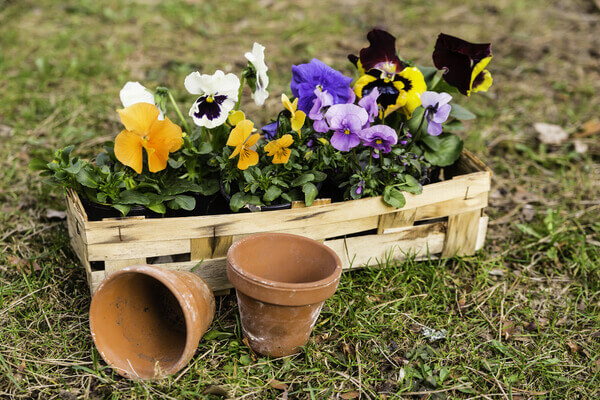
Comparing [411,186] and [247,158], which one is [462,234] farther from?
[247,158]

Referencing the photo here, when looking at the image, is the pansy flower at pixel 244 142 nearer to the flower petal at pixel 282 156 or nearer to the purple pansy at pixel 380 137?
the flower petal at pixel 282 156

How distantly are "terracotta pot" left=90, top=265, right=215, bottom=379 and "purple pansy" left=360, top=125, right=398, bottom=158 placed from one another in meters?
0.75

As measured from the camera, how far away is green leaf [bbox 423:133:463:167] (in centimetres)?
237

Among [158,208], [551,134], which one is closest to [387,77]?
[158,208]

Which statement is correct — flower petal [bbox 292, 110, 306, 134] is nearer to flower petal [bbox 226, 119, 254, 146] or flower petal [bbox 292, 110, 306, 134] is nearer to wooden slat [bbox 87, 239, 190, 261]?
flower petal [bbox 226, 119, 254, 146]

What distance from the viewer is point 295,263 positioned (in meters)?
1.97

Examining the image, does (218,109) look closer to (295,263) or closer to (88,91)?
(295,263)

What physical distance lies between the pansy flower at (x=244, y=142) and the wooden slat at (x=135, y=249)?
0.33 metres

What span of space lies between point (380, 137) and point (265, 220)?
493mm

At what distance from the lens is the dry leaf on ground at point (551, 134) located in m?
3.40

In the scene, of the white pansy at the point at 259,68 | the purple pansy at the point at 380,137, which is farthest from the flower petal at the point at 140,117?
the purple pansy at the point at 380,137

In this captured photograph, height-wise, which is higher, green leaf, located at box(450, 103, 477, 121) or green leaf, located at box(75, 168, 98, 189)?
green leaf, located at box(450, 103, 477, 121)

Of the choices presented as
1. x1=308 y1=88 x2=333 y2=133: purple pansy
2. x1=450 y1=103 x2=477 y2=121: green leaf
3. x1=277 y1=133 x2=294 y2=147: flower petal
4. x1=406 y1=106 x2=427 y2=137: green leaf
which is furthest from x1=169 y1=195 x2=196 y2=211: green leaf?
x1=450 y1=103 x2=477 y2=121: green leaf

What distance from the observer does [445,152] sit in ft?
7.83
